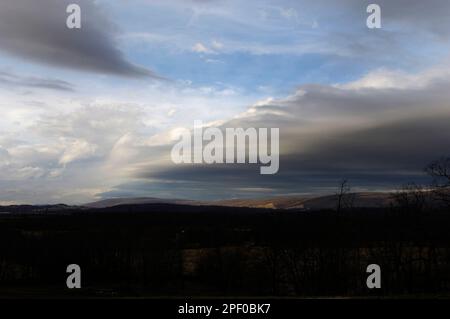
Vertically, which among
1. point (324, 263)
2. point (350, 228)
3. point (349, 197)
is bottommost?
point (324, 263)

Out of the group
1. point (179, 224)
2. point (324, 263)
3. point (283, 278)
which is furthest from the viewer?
point (179, 224)

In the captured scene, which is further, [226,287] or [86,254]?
[86,254]

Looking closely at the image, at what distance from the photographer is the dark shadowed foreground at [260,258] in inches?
1937

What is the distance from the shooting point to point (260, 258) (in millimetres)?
62281

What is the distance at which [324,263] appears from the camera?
5291cm

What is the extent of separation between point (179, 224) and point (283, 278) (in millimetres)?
57435

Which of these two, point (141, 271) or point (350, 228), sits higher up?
point (350, 228)

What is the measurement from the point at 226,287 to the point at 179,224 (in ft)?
180

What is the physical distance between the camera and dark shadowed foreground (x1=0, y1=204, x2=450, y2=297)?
49.2m

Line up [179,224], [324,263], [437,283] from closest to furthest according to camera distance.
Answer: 1. [437,283]
2. [324,263]
3. [179,224]

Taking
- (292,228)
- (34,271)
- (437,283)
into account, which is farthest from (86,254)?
(437,283)

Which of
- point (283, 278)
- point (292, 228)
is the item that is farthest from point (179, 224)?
point (283, 278)
